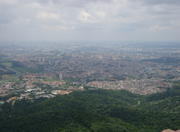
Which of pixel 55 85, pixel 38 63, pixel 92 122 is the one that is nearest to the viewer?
pixel 92 122

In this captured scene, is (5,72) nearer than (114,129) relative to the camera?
No

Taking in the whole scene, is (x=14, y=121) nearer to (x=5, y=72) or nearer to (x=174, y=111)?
(x=174, y=111)

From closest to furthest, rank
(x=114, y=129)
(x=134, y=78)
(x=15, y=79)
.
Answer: (x=114, y=129) → (x=15, y=79) → (x=134, y=78)

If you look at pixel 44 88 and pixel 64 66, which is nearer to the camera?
pixel 44 88

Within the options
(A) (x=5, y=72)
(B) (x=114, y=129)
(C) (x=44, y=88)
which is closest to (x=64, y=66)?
(A) (x=5, y=72)

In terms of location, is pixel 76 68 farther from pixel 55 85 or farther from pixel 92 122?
pixel 92 122

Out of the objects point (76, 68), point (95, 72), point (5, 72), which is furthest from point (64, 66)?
point (5, 72)

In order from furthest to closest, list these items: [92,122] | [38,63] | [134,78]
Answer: [38,63] → [134,78] → [92,122]
